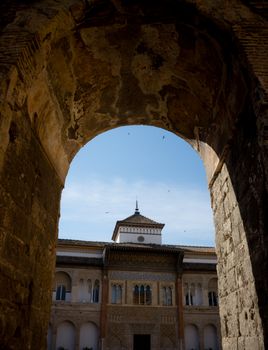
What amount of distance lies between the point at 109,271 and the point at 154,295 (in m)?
3.24

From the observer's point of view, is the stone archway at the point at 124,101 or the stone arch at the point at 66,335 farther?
the stone arch at the point at 66,335

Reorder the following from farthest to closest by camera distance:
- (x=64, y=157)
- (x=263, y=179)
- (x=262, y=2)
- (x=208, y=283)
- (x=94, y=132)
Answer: (x=208, y=283) → (x=94, y=132) → (x=64, y=157) → (x=262, y=2) → (x=263, y=179)

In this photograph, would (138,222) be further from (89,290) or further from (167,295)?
(89,290)

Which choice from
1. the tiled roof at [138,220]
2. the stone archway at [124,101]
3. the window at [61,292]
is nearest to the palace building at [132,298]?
the window at [61,292]

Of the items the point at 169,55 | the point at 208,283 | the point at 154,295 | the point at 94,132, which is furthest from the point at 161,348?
the point at 169,55

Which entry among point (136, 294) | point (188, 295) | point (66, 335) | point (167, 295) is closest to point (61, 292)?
point (66, 335)

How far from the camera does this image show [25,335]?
3.42 meters

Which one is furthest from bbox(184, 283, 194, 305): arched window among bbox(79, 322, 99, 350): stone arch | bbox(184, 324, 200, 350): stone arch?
bbox(79, 322, 99, 350): stone arch

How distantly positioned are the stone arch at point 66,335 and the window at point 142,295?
165 inches

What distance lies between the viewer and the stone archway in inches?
122

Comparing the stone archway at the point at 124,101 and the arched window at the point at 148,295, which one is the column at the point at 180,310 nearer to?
the arched window at the point at 148,295

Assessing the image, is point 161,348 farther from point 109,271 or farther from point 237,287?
point 237,287

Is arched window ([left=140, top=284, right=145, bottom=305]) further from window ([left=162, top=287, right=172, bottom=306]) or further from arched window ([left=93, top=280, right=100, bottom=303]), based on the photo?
arched window ([left=93, top=280, right=100, bottom=303])

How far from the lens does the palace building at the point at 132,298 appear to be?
21.7m
